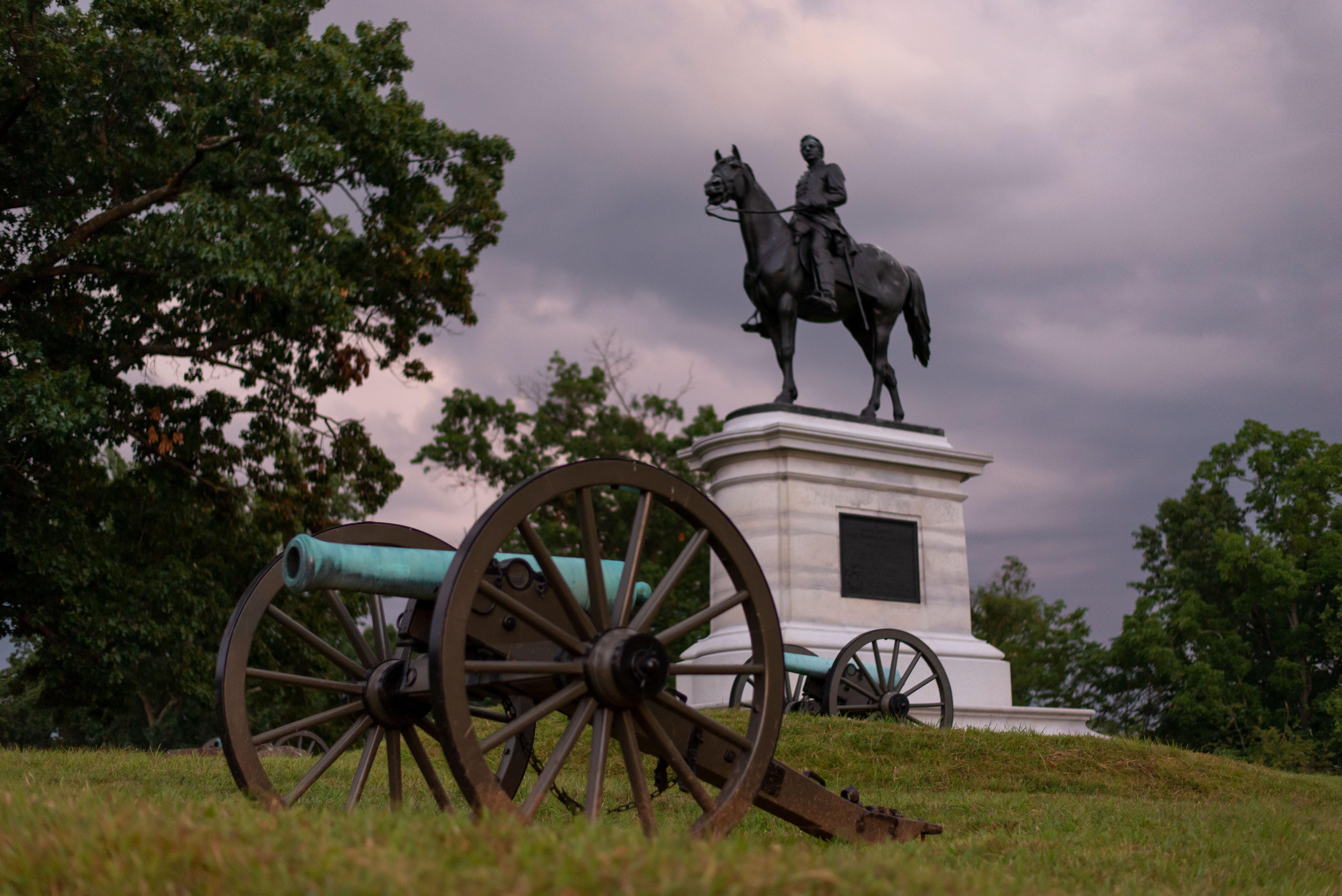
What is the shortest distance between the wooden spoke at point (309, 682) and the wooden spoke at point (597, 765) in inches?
57.6

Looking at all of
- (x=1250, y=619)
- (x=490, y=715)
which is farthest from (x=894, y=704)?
(x=1250, y=619)

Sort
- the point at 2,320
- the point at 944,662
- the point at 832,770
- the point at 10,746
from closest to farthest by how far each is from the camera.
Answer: the point at 832,770, the point at 10,746, the point at 944,662, the point at 2,320

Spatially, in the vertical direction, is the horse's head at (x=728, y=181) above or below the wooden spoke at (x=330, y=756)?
above

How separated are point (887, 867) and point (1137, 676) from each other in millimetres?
34557

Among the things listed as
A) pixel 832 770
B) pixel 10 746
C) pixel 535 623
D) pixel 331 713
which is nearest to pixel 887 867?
pixel 535 623

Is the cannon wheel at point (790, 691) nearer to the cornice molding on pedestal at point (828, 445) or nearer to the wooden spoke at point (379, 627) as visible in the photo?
the cornice molding on pedestal at point (828, 445)

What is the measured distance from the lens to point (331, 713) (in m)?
5.64

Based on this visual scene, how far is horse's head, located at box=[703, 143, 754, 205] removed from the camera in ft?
48.0

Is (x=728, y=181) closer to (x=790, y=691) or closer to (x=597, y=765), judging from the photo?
(x=790, y=691)

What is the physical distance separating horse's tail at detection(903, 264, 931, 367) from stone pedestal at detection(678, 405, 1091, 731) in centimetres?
184

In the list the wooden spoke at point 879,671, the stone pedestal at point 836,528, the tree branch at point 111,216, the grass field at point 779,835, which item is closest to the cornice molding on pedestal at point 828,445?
the stone pedestal at point 836,528

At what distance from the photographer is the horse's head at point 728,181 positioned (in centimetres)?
1462

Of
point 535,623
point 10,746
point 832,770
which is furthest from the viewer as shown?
point 10,746

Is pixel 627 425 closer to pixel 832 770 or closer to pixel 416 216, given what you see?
pixel 416 216
